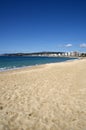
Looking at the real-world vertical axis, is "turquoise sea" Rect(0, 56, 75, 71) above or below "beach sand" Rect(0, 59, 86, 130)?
below

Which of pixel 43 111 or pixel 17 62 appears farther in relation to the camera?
pixel 17 62

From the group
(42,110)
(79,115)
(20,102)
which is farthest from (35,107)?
(79,115)

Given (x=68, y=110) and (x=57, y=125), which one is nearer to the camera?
(x=57, y=125)

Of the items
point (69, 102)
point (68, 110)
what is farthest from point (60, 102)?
point (68, 110)

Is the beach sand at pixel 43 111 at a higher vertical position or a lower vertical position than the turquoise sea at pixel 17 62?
higher

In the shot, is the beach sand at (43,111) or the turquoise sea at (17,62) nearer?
the beach sand at (43,111)

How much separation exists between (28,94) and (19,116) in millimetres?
2691

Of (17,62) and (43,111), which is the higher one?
(43,111)

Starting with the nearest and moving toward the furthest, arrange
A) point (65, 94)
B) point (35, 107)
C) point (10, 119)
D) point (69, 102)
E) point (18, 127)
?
point (18, 127)
point (10, 119)
point (35, 107)
point (69, 102)
point (65, 94)

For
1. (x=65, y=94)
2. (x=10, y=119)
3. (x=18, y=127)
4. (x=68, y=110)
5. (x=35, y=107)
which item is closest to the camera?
(x=18, y=127)

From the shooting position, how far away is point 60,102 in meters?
6.41

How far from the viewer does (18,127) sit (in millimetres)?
4426

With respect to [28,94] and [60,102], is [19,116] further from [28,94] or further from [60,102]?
[28,94]

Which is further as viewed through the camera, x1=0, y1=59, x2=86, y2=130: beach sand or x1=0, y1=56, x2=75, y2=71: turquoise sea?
x1=0, y1=56, x2=75, y2=71: turquoise sea
